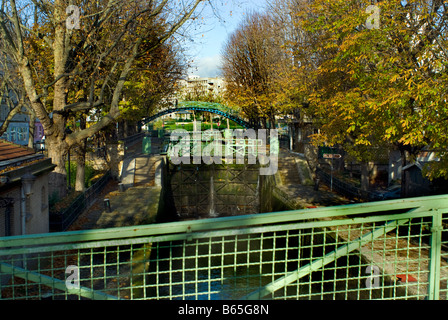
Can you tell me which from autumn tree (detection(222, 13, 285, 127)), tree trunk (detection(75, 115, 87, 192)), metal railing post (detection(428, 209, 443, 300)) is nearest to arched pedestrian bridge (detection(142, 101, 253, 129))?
autumn tree (detection(222, 13, 285, 127))

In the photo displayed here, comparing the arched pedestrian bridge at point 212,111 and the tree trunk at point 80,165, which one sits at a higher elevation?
the arched pedestrian bridge at point 212,111

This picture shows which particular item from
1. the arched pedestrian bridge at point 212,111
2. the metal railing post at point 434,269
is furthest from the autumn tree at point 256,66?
the metal railing post at point 434,269


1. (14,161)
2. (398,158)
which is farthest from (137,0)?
(398,158)

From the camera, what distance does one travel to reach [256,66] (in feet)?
116

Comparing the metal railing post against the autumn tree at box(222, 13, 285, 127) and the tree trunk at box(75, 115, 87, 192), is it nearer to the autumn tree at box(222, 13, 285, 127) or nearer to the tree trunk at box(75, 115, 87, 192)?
the tree trunk at box(75, 115, 87, 192)

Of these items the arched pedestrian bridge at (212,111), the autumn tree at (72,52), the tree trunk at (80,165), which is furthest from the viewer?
the arched pedestrian bridge at (212,111)

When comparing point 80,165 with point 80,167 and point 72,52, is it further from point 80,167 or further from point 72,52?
point 72,52

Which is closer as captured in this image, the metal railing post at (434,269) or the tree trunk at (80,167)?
the metal railing post at (434,269)

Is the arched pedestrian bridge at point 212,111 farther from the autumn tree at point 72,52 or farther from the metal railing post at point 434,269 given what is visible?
the metal railing post at point 434,269

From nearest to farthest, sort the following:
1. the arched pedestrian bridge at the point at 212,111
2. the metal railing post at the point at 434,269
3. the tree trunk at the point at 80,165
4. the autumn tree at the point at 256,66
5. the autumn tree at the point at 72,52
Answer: the metal railing post at the point at 434,269
the autumn tree at the point at 72,52
the tree trunk at the point at 80,165
the autumn tree at the point at 256,66
the arched pedestrian bridge at the point at 212,111

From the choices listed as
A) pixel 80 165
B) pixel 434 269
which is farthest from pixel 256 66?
pixel 434 269

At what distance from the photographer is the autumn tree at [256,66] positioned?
3145cm

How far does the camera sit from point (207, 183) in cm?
2827
